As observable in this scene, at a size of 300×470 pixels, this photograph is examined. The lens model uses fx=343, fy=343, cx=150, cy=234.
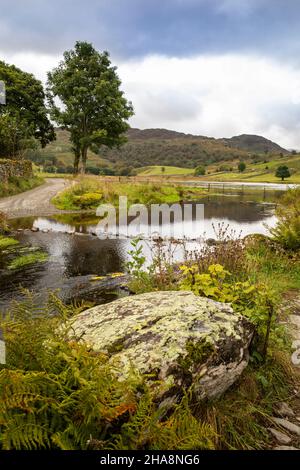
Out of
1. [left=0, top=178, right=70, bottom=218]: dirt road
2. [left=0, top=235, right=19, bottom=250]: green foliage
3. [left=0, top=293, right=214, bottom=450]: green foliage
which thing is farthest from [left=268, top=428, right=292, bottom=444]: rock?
[left=0, top=178, right=70, bottom=218]: dirt road

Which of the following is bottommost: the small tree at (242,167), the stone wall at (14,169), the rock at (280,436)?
the rock at (280,436)

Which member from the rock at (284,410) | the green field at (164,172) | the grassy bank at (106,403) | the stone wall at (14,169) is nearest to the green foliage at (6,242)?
the grassy bank at (106,403)

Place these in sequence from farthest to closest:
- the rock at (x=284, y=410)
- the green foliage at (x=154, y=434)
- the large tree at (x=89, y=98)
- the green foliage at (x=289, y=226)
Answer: the large tree at (x=89, y=98) < the green foliage at (x=289, y=226) < the rock at (x=284, y=410) < the green foliage at (x=154, y=434)

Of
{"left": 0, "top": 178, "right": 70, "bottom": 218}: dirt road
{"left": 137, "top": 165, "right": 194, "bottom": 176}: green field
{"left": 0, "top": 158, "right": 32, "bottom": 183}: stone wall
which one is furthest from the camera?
{"left": 137, "top": 165, "right": 194, "bottom": 176}: green field

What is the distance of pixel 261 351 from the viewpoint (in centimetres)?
397

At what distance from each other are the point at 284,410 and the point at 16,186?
2605cm

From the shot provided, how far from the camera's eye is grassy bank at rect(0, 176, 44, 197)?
24108 mm

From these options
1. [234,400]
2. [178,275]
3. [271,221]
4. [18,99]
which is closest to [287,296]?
[178,275]

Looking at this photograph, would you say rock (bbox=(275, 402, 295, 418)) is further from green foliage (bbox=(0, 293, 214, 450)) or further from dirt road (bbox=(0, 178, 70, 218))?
dirt road (bbox=(0, 178, 70, 218))

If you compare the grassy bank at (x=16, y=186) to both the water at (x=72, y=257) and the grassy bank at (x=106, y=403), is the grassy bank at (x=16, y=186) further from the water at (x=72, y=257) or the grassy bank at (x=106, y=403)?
the grassy bank at (x=106, y=403)

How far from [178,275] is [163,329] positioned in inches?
154

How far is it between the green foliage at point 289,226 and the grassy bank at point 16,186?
65.4ft

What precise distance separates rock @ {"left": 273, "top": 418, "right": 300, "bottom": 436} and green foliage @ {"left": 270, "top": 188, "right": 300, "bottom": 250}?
19.2ft

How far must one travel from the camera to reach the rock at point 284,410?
3324mm
